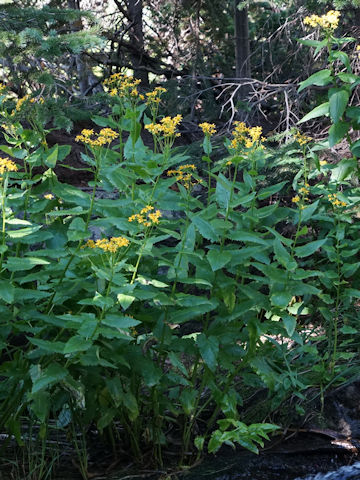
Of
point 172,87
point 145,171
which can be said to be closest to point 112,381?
point 145,171

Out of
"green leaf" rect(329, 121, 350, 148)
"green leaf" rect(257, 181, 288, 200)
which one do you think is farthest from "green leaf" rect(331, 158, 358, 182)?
"green leaf" rect(257, 181, 288, 200)

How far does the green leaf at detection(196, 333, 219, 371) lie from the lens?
7.16 ft

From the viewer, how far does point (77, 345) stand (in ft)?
5.87

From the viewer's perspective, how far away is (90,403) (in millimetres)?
2191

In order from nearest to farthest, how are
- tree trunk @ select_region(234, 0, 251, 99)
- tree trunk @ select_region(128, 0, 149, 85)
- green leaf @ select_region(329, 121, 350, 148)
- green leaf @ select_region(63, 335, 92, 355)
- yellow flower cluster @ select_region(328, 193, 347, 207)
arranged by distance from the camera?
green leaf @ select_region(63, 335, 92, 355) < green leaf @ select_region(329, 121, 350, 148) < yellow flower cluster @ select_region(328, 193, 347, 207) < tree trunk @ select_region(234, 0, 251, 99) < tree trunk @ select_region(128, 0, 149, 85)

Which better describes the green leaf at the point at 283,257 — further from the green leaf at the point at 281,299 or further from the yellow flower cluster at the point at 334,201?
the yellow flower cluster at the point at 334,201

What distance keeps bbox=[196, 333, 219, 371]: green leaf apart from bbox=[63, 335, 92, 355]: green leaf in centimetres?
55

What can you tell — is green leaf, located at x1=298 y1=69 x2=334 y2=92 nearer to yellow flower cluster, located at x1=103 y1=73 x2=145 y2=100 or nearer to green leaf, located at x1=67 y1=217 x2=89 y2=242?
yellow flower cluster, located at x1=103 y1=73 x2=145 y2=100

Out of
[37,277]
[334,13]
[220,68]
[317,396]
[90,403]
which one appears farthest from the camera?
[220,68]

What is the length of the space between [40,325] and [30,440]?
0.53 m

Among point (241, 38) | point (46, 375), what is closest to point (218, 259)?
point (46, 375)

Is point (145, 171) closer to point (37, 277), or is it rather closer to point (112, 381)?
point (37, 277)

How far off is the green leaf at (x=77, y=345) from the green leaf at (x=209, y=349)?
0.55 m

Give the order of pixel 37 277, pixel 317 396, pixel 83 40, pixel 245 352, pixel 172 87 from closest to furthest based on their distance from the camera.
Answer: pixel 37 277 → pixel 245 352 → pixel 317 396 → pixel 83 40 → pixel 172 87
